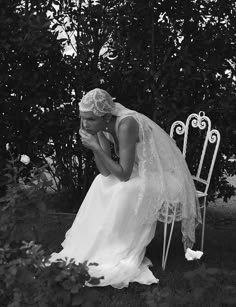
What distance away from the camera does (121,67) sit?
17.7ft

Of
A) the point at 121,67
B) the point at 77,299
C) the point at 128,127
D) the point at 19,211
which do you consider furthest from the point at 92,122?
the point at 77,299

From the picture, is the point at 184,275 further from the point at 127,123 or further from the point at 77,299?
the point at 127,123

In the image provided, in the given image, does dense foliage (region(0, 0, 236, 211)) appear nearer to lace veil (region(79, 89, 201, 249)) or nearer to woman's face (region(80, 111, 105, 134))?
lace veil (region(79, 89, 201, 249))

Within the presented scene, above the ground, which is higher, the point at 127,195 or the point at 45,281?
the point at 127,195

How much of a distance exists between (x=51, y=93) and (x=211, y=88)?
1.39 meters

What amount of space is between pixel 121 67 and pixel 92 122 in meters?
1.61

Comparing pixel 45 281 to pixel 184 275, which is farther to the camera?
pixel 184 275

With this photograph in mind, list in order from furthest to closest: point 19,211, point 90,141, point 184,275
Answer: point 90,141, point 19,211, point 184,275

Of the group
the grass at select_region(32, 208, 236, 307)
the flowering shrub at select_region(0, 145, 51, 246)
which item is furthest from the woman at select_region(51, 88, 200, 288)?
the flowering shrub at select_region(0, 145, 51, 246)

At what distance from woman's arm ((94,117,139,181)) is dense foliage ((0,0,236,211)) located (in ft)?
4.11

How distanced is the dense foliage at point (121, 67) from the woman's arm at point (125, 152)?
4.11 ft

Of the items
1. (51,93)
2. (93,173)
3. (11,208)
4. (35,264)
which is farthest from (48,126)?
(35,264)

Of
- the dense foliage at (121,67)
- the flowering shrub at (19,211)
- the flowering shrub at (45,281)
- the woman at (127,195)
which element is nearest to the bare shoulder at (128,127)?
the woman at (127,195)

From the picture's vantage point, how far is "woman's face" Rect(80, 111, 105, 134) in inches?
152
